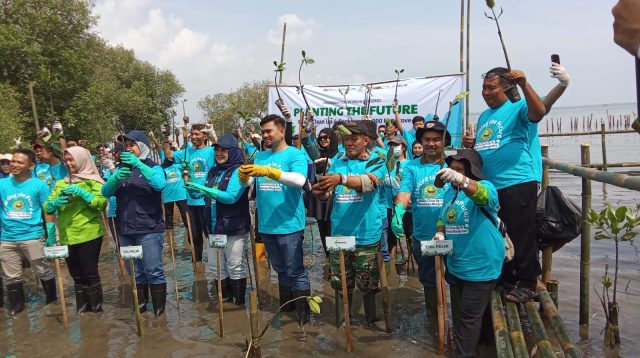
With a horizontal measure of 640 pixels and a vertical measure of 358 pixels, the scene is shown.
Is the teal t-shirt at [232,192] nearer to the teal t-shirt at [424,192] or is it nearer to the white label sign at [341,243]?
the white label sign at [341,243]

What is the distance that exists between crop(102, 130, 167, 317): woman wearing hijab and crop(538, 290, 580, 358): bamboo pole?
151 inches

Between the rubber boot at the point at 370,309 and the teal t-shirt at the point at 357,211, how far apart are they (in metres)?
0.61

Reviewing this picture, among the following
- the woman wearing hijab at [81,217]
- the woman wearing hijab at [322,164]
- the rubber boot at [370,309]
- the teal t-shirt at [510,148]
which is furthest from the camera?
the woman wearing hijab at [322,164]

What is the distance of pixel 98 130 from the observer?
71.3ft

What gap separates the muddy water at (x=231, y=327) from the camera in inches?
166

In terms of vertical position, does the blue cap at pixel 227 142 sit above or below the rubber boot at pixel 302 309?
above

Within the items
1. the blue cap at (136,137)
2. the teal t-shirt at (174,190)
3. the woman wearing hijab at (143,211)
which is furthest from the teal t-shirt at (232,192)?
the teal t-shirt at (174,190)

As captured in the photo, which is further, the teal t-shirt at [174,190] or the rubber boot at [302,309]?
the teal t-shirt at [174,190]

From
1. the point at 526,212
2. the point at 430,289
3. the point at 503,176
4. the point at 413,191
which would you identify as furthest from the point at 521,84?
Result: the point at 430,289

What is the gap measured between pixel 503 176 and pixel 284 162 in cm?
204

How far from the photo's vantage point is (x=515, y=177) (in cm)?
373

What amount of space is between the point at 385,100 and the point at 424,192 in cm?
596

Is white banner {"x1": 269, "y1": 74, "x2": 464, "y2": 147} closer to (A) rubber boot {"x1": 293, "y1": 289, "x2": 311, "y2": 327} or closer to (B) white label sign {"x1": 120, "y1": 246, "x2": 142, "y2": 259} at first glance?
(A) rubber boot {"x1": 293, "y1": 289, "x2": 311, "y2": 327}

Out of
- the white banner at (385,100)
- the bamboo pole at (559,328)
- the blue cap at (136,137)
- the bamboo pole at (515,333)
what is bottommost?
the bamboo pole at (515,333)
